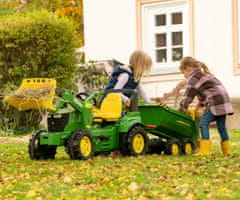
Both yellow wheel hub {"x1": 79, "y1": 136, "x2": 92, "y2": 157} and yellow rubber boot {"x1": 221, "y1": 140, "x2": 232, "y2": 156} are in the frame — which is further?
yellow rubber boot {"x1": 221, "y1": 140, "x2": 232, "y2": 156}

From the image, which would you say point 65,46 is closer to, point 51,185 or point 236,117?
point 236,117

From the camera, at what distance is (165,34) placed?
62.1ft

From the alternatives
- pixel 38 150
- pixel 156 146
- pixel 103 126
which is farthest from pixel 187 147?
pixel 38 150

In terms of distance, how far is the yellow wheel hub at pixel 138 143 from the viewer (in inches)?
435

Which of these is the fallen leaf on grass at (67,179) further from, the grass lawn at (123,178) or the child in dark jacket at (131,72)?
the child in dark jacket at (131,72)

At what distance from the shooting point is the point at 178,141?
1155cm

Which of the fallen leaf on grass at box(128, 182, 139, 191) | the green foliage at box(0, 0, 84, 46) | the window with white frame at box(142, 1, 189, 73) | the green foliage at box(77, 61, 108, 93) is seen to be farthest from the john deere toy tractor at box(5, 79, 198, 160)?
the green foliage at box(0, 0, 84, 46)

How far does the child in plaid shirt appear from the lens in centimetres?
1108

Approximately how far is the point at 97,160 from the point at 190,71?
1.77 metres

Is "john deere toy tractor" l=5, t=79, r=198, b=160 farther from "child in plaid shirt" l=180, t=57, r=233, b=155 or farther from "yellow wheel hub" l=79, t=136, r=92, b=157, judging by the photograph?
"child in plaid shirt" l=180, t=57, r=233, b=155

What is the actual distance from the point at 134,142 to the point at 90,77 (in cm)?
807

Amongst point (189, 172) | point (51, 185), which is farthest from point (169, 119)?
point (51, 185)

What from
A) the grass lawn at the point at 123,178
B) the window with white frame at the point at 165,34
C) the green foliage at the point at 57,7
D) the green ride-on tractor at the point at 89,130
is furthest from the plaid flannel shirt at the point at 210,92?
the green foliage at the point at 57,7

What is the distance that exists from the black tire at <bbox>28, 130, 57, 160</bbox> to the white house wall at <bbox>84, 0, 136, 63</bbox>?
8446mm
